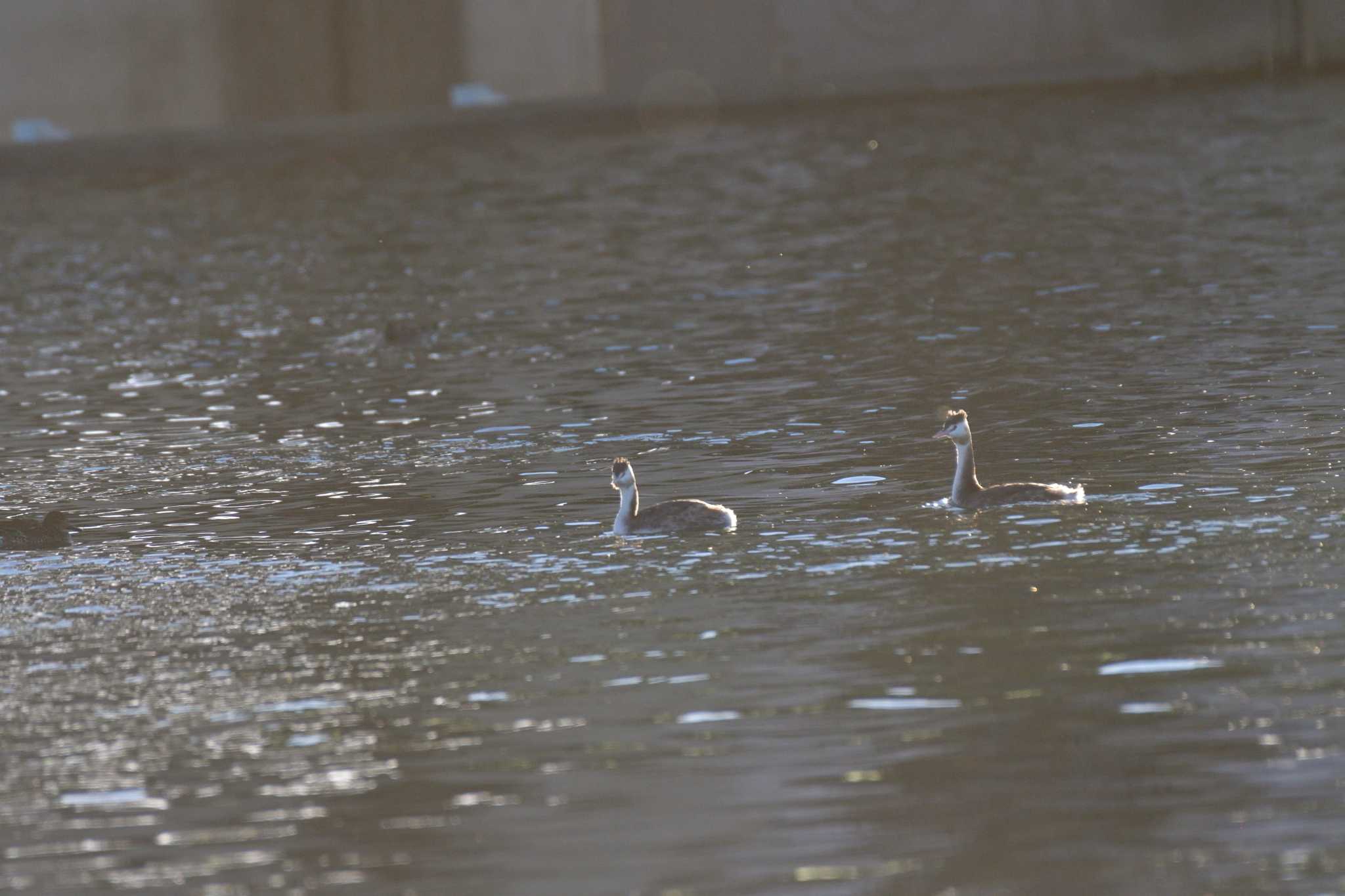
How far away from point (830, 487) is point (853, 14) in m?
49.7

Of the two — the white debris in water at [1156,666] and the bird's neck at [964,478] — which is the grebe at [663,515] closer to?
the bird's neck at [964,478]

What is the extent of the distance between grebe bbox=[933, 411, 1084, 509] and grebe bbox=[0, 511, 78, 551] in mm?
6363

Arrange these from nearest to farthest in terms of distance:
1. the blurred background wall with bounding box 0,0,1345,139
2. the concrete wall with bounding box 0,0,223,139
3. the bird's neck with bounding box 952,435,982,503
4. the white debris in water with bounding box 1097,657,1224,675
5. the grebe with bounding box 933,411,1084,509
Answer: the white debris in water with bounding box 1097,657,1224,675, the grebe with bounding box 933,411,1084,509, the bird's neck with bounding box 952,435,982,503, the concrete wall with bounding box 0,0,223,139, the blurred background wall with bounding box 0,0,1345,139

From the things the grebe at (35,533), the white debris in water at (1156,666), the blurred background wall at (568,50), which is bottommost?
the white debris in water at (1156,666)

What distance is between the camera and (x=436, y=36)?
61.3 m

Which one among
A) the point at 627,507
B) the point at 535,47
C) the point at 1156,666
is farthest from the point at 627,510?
the point at 535,47

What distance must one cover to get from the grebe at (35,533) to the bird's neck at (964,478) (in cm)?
634

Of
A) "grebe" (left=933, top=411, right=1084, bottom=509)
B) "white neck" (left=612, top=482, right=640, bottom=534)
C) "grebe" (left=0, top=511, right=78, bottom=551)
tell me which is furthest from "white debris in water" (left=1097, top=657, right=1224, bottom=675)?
"grebe" (left=0, top=511, right=78, bottom=551)

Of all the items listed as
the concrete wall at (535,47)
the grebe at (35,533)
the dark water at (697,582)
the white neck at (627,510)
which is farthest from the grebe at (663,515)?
the concrete wall at (535,47)

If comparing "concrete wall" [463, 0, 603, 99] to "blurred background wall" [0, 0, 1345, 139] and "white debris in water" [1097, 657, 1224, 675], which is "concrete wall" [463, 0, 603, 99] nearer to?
"blurred background wall" [0, 0, 1345, 139]

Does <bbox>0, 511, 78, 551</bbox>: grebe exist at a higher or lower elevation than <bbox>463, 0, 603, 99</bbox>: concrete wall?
lower

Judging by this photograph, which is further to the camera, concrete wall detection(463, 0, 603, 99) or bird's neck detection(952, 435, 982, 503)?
concrete wall detection(463, 0, 603, 99)

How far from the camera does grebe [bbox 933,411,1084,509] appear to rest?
603 inches

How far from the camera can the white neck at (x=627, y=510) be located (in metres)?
15.3
